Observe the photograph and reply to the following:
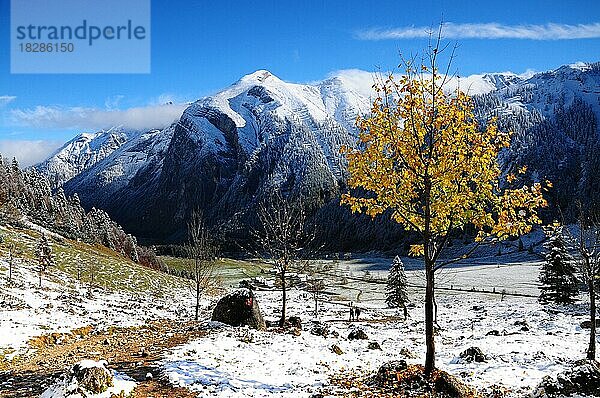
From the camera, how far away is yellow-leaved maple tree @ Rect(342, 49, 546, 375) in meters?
12.4

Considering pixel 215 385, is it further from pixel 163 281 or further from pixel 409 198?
pixel 163 281

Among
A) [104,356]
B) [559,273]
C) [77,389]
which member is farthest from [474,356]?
[559,273]

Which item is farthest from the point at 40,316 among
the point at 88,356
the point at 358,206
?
the point at 358,206

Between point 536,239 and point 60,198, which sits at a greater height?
point 60,198

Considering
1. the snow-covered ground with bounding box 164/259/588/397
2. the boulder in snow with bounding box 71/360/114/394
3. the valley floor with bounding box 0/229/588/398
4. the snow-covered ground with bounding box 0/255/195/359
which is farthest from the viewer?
the snow-covered ground with bounding box 0/255/195/359

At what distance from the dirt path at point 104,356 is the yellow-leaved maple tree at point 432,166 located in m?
8.21

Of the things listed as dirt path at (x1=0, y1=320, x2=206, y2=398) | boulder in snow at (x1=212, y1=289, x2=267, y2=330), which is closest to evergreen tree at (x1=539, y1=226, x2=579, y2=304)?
boulder in snow at (x1=212, y1=289, x2=267, y2=330)

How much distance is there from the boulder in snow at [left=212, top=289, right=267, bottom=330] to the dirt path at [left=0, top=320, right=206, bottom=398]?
1918 mm

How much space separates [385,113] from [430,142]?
5.30 ft

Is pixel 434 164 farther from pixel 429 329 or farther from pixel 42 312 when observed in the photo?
pixel 42 312

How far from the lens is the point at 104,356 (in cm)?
1753

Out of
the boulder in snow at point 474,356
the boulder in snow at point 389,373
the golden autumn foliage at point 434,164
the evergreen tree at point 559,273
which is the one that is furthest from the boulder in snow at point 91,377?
the evergreen tree at point 559,273

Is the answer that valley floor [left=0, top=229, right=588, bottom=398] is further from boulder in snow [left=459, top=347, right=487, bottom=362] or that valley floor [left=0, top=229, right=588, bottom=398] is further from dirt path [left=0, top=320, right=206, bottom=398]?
boulder in snow [left=459, top=347, right=487, bottom=362]

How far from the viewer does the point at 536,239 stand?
176 metres
